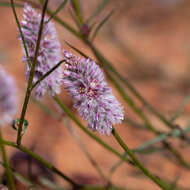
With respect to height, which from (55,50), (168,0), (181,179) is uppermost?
(168,0)

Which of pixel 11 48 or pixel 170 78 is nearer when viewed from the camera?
pixel 170 78

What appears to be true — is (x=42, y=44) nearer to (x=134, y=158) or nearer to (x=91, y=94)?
(x=91, y=94)

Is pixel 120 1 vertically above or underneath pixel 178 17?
above

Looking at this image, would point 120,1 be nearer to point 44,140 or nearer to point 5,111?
point 44,140

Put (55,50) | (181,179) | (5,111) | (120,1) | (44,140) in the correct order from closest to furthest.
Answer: (55,50) → (5,111) → (181,179) → (44,140) → (120,1)

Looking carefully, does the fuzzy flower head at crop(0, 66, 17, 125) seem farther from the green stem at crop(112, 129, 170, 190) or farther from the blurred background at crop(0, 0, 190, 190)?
the green stem at crop(112, 129, 170, 190)

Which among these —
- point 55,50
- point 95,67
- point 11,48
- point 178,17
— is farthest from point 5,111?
point 178,17

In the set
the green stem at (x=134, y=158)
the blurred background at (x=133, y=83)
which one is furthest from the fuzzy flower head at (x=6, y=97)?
the green stem at (x=134, y=158)

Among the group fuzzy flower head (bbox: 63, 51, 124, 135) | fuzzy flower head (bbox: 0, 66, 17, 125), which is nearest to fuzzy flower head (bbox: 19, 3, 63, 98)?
fuzzy flower head (bbox: 63, 51, 124, 135)
